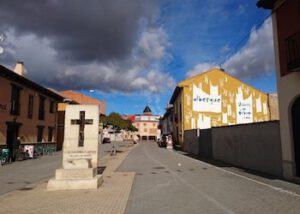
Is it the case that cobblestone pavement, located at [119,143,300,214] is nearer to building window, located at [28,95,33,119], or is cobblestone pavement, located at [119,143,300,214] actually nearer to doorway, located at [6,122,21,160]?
doorway, located at [6,122,21,160]

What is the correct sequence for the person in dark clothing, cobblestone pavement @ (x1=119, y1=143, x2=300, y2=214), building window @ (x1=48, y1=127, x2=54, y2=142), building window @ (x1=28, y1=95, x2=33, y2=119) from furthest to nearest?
building window @ (x1=48, y1=127, x2=54, y2=142) < building window @ (x1=28, y1=95, x2=33, y2=119) < the person in dark clothing < cobblestone pavement @ (x1=119, y1=143, x2=300, y2=214)

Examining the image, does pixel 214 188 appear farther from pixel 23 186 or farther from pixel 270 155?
pixel 23 186

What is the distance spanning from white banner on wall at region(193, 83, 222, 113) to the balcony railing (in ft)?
81.8

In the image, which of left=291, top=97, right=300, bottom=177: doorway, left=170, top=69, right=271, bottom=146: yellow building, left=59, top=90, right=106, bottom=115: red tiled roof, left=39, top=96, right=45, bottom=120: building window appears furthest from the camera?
left=59, top=90, right=106, bottom=115: red tiled roof

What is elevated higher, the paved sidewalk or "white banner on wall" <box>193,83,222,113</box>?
"white banner on wall" <box>193,83,222,113</box>

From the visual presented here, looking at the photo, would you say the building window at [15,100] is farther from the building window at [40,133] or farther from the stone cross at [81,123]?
the stone cross at [81,123]

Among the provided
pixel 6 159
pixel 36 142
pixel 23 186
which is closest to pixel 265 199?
pixel 23 186

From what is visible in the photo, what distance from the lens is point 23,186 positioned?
33.7ft

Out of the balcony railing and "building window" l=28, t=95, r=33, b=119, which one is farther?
"building window" l=28, t=95, r=33, b=119

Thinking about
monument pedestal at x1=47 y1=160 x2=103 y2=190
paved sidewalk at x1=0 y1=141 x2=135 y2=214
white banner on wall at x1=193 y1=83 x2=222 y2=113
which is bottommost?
paved sidewalk at x1=0 y1=141 x2=135 y2=214

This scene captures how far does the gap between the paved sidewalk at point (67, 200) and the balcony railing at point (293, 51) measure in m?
7.31

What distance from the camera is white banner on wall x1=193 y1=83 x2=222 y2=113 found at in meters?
36.4

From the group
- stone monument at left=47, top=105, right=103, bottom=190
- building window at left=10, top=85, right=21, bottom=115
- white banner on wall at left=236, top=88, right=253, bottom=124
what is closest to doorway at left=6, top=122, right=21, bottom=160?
building window at left=10, top=85, right=21, bottom=115

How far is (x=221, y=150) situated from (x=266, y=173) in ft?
22.5
